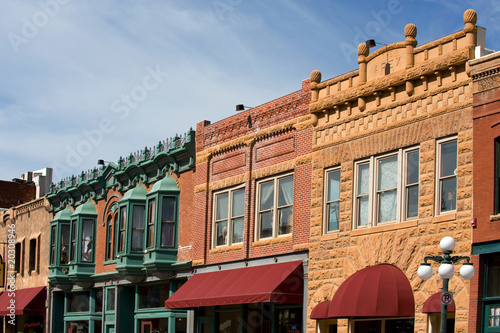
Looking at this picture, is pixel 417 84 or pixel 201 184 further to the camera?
pixel 201 184

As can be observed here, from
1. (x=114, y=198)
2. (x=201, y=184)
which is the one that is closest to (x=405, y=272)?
(x=201, y=184)

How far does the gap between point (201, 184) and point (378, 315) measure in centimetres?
1128

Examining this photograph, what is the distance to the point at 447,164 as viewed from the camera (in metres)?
20.0

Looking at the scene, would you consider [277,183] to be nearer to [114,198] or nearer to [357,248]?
[357,248]

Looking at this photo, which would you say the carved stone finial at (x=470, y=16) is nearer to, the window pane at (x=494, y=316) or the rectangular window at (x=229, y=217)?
the window pane at (x=494, y=316)

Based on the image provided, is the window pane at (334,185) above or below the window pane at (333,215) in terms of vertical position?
above

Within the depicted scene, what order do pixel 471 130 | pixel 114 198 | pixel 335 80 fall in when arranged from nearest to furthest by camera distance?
pixel 471 130 < pixel 335 80 < pixel 114 198

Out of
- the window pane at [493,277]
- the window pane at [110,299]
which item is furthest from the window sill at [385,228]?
the window pane at [110,299]

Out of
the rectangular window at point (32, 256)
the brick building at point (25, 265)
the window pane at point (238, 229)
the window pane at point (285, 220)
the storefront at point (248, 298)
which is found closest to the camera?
the storefront at point (248, 298)

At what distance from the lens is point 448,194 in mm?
19828

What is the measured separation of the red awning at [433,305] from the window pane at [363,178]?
4006 mm

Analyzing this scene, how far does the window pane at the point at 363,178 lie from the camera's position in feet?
73.6

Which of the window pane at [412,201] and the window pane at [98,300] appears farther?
the window pane at [98,300]

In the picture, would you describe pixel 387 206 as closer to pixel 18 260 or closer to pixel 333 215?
pixel 333 215
